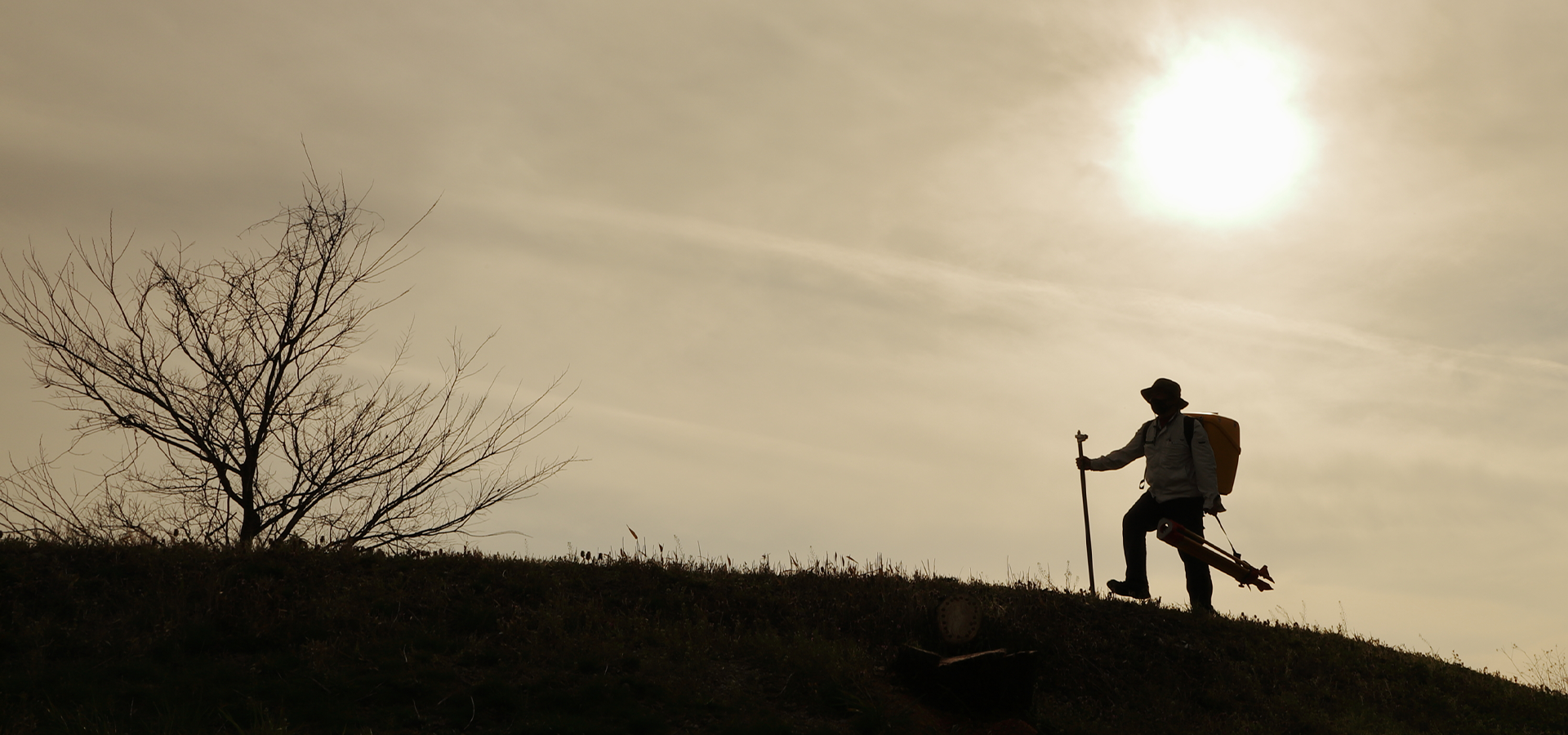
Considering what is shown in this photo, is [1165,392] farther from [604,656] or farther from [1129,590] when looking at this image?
[604,656]

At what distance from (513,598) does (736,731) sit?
3.09 metres

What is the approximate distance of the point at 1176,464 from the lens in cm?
1091

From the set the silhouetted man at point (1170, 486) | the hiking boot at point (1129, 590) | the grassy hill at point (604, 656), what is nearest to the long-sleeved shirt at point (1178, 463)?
the silhouetted man at point (1170, 486)

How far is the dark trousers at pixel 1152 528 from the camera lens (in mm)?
10836

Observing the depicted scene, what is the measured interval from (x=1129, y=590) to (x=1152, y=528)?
0.72 m

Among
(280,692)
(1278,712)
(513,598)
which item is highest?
(513,598)

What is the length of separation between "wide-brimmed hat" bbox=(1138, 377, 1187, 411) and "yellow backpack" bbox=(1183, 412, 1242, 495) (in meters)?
0.20

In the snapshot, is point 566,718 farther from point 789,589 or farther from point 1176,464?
point 1176,464

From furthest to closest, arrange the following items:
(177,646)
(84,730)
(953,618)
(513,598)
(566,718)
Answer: (513,598)
(953,618)
(177,646)
(566,718)
(84,730)

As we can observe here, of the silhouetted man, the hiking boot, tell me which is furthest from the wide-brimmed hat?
the hiking boot

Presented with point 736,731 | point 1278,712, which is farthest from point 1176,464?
point 736,731

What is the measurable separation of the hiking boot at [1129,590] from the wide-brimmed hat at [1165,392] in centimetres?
197

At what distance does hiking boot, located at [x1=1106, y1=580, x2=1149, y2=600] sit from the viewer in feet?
35.8

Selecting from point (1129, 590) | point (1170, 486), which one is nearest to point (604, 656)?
point (1129, 590)
